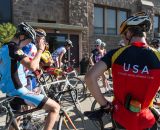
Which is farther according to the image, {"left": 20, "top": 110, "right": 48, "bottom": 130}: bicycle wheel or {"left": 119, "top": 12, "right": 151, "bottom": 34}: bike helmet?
{"left": 20, "top": 110, "right": 48, "bottom": 130}: bicycle wheel

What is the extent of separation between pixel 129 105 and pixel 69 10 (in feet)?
53.8

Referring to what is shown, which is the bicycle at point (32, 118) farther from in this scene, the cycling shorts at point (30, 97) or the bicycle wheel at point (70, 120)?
the cycling shorts at point (30, 97)

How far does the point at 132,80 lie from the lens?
2779 mm

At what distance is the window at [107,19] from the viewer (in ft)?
68.8

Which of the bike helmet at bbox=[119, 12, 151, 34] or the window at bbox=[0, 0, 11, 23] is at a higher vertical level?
the window at bbox=[0, 0, 11, 23]

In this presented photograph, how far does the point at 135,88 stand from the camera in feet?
9.11

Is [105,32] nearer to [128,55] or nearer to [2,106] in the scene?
[2,106]

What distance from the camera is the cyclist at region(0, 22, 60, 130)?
4.30 meters

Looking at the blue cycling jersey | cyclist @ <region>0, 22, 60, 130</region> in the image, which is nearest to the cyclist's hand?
cyclist @ <region>0, 22, 60, 130</region>

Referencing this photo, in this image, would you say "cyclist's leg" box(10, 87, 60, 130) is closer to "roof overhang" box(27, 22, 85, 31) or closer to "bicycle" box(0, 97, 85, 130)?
"bicycle" box(0, 97, 85, 130)

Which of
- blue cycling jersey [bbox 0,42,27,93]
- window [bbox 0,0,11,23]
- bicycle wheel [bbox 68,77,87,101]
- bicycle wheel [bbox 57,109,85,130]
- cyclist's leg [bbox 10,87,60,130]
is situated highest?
window [bbox 0,0,11,23]

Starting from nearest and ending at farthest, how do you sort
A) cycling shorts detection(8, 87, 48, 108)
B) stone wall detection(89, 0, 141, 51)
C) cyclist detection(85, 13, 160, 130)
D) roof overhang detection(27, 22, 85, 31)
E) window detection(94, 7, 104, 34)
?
cyclist detection(85, 13, 160, 130) < cycling shorts detection(8, 87, 48, 108) < roof overhang detection(27, 22, 85, 31) < stone wall detection(89, 0, 141, 51) < window detection(94, 7, 104, 34)

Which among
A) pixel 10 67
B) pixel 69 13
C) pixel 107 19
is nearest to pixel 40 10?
pixel 69 13

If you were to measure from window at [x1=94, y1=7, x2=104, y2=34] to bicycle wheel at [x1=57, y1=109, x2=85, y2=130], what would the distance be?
50.8 ft
